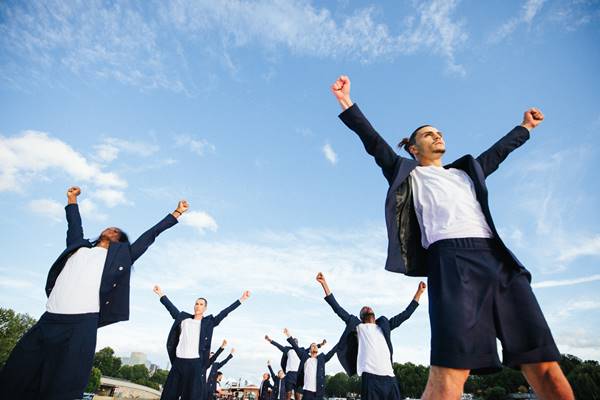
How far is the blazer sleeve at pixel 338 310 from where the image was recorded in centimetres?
815

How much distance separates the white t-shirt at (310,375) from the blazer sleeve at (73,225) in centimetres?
1167

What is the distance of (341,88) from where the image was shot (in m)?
3.17

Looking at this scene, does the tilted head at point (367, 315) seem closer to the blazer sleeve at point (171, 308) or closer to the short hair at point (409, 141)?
the blazer sleeve at point (171, 308)

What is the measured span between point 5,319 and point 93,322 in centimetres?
7170

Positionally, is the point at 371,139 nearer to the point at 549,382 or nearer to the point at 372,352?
the point at 549,382

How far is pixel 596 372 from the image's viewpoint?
4625 centimetres

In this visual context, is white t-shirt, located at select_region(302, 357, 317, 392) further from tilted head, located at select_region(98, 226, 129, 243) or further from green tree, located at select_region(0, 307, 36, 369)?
green tree, located at select_region(0, 307, 36, 369)

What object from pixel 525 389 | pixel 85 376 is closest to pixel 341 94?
pixel 85 376

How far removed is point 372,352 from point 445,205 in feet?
19.8

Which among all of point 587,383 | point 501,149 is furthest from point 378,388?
point 587,383

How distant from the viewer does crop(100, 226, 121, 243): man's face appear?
5.13 metres

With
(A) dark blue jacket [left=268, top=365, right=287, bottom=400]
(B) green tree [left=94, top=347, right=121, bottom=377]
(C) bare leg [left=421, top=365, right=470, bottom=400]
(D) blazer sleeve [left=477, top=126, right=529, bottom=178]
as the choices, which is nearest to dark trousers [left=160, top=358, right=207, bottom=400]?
(C) bare leg [left=421, top=365, right=470, bottom=400]

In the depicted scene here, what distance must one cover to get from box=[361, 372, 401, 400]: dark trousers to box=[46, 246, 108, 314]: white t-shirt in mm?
5549

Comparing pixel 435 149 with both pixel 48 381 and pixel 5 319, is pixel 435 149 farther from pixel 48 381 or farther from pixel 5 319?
pixel 5 319
